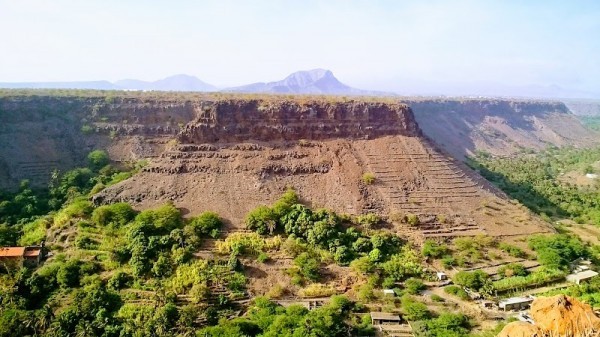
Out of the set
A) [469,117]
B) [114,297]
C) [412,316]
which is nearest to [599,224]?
[412,316]

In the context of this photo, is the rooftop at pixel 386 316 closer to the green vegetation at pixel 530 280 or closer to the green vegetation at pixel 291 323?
the green vegetation at pixel 291 323

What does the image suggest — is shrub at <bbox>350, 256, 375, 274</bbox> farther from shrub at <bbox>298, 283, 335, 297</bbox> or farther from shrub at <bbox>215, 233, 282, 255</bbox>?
shrub at <bbox>215, 233, 282, 255</bbox>

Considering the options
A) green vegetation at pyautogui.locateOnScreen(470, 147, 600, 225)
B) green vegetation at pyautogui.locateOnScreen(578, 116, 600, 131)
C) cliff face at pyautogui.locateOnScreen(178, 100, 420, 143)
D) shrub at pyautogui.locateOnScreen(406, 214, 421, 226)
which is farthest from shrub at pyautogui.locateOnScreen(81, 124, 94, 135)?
green vegetation at pyautogui.locateOnScreen(578, 116, 600, 131)

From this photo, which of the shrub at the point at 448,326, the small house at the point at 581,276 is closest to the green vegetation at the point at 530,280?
the small house at the point at 581,276

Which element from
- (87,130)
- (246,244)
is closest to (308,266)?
(246,244)

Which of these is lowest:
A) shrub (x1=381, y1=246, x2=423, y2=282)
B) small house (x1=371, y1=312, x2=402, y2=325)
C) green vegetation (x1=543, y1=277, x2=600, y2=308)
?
small house (x1=371, y1=312, x2=402, y2=325)

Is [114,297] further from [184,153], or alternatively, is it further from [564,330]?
[564,330]
